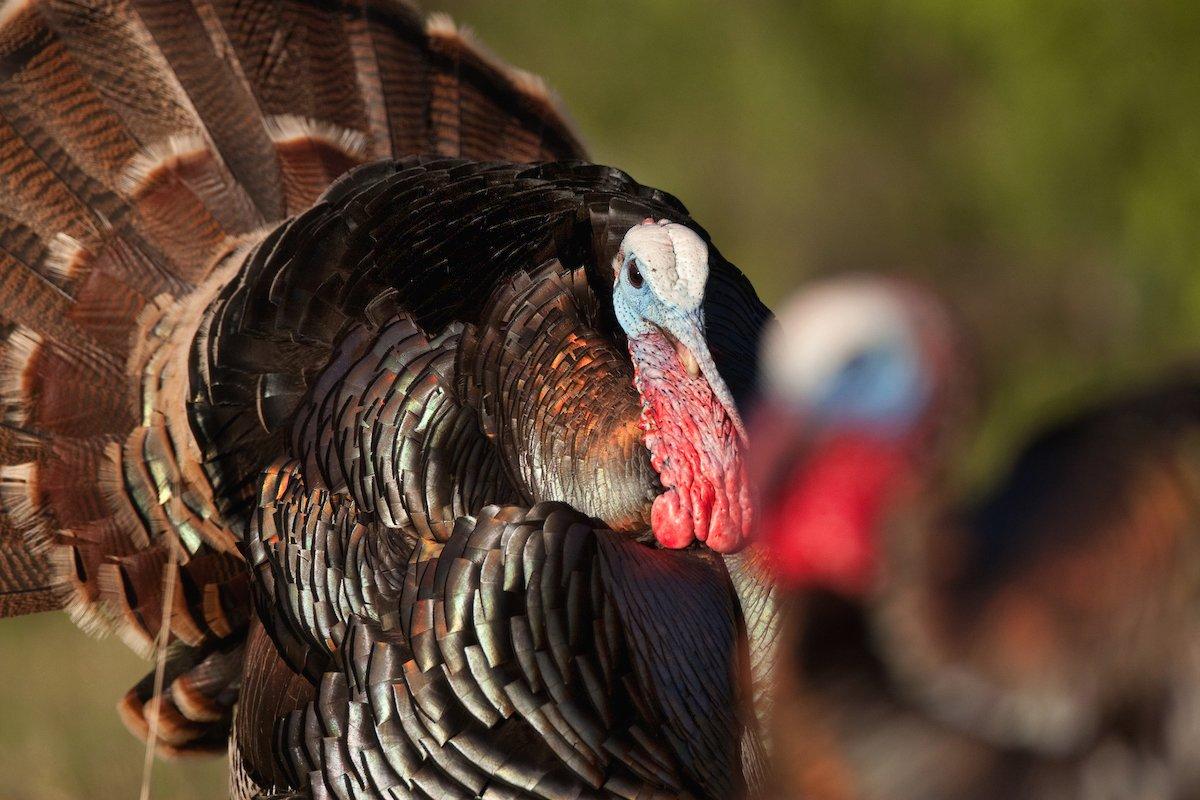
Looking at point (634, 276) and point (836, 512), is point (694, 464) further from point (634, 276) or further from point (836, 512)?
point (836, 512)

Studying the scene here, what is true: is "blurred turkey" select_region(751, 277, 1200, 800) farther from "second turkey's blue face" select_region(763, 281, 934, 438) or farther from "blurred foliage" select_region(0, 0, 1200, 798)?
"blurred foliage" select_region(0, 0, 1200, 798)

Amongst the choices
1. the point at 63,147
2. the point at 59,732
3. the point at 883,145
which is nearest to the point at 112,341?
the point at 63,147

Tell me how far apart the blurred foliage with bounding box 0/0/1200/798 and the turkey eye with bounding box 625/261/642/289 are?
202cm

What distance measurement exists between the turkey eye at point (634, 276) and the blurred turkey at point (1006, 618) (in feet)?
3.90

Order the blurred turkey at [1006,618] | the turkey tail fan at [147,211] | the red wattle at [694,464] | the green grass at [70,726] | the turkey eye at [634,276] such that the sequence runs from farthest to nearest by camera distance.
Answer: the green grass at [70,726] → the turkey tail fan at [147,211] → the turkey eye at [634,276] → the red wattle at [694,464] → the blurred turkey at [1006,618]

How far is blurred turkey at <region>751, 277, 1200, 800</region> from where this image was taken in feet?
5.10

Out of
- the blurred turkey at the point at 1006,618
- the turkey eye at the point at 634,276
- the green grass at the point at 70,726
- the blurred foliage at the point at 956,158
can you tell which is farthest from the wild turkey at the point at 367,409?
the blurred foliage at the point at 956,158

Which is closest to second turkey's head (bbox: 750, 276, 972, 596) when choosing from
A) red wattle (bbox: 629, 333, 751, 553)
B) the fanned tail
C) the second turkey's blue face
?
the second turkey's blue face

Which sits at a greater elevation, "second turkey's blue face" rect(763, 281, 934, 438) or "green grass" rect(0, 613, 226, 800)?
"second turkey's blue face" rect(763, 281, 934, 438)

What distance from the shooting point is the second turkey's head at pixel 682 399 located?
2611mm

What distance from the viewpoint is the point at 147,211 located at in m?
3.49

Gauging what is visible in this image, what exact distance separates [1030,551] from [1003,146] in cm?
481

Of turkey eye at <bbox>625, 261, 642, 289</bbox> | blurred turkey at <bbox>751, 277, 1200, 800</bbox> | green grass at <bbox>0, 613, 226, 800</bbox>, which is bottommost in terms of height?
green grass at <bbox>0, 613, 226, 800</bbox>

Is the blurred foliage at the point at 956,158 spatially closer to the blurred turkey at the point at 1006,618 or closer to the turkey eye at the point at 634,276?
the turkey eye at the point at 634,276
